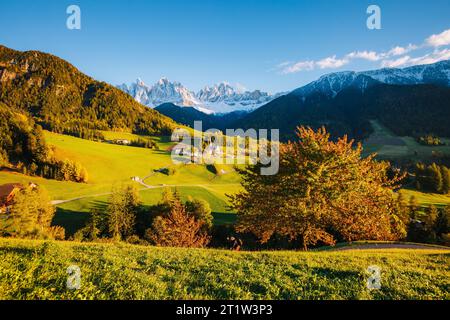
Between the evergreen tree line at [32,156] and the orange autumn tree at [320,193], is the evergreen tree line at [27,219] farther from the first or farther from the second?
the evergreen tree line at [32,156]

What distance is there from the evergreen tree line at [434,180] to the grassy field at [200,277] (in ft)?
568

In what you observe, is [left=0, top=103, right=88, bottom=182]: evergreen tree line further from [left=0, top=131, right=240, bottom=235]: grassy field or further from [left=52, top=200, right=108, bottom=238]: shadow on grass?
[left=52, top=200, right=108, bottom=238]: shadow on grass

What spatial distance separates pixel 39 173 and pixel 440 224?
16048cm

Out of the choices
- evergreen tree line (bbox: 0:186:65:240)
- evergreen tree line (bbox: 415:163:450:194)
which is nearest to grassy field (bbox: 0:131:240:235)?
evergreen tree line (bbox: 0:186:65:240)

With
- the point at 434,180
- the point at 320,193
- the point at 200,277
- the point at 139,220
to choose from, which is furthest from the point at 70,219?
the point at 434,180

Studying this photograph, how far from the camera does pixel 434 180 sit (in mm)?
147750

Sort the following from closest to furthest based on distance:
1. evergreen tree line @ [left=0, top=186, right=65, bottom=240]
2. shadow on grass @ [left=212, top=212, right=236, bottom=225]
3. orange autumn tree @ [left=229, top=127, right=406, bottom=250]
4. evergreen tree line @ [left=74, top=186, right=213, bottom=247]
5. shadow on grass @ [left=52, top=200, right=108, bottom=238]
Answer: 1. orange autumn tree @ [left=229, top=127, right=406, bottom=250]
2. evergreen tree line @ [left=0, top=186, right=65, bottom=240]
3. evergreen tree line @ [left=74, top=186, right=213, bottom=247]
4. shadow on grass @ [left=52, top=200, right=108, bottom=238]
5. shadow on grass @ [left=212, top=212, right=236, bottom=225]

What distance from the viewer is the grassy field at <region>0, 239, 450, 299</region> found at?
8.68 m

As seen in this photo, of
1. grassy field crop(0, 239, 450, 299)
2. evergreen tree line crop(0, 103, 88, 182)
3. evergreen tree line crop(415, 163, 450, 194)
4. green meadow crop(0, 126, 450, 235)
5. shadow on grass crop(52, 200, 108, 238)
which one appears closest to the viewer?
grassy field crop(0, 239, 450, 299)

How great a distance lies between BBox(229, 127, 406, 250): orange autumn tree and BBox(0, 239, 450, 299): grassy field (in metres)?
12.8

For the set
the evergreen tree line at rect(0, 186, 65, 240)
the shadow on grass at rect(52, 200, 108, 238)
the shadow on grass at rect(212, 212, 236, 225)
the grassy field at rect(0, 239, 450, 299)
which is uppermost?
the grassy field at rect(0, 239, 450, 299)

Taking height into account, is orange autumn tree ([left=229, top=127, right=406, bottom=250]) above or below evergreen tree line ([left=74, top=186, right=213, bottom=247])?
above

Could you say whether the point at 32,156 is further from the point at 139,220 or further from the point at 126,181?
the point at 139,220
